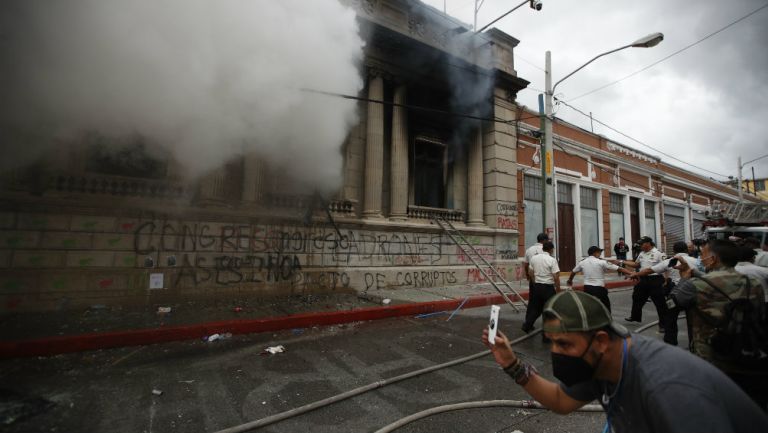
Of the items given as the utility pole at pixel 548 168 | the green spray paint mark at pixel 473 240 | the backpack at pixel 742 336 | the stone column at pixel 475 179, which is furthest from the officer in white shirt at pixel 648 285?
the stone column at pixel 475 179

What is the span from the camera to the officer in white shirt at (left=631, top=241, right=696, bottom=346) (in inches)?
174

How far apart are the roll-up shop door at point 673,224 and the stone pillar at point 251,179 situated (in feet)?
71.3

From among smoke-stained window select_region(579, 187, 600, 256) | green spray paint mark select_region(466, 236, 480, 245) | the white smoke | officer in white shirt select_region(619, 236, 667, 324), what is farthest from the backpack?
smoke-stained window select_region(579, 187, 600, 256)

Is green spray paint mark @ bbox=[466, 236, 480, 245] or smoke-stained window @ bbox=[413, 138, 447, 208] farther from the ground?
smoke-stained window @ bbox=[413, 138, 447, 208]

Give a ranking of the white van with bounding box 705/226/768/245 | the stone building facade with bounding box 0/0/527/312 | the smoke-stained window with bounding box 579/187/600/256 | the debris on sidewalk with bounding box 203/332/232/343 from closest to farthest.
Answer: the debris on sidewalk with bounding box 203/332/232/343 < the stone building facade with bounding box 0/0/527/312 < the white van with bounding box 705/226/768/245 < the smoke-stained window with bounding box 579/187/600/256

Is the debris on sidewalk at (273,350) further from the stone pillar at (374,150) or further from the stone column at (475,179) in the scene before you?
the stone column at (475,179)

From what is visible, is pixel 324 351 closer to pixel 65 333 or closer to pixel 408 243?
pixel 65 333

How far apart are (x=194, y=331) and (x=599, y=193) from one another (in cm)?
1632

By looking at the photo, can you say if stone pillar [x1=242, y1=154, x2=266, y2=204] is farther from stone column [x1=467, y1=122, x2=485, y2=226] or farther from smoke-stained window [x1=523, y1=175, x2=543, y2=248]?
smoke-stained window [x1=523, y1=175, x2=543, y2=248]

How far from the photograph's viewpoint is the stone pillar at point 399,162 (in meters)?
9.38

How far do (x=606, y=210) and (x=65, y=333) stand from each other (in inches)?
709

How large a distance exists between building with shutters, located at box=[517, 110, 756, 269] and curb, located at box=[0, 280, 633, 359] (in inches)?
273

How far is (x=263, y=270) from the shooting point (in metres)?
6.96

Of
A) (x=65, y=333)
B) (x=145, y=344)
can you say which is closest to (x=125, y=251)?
(x=65, y=333)
